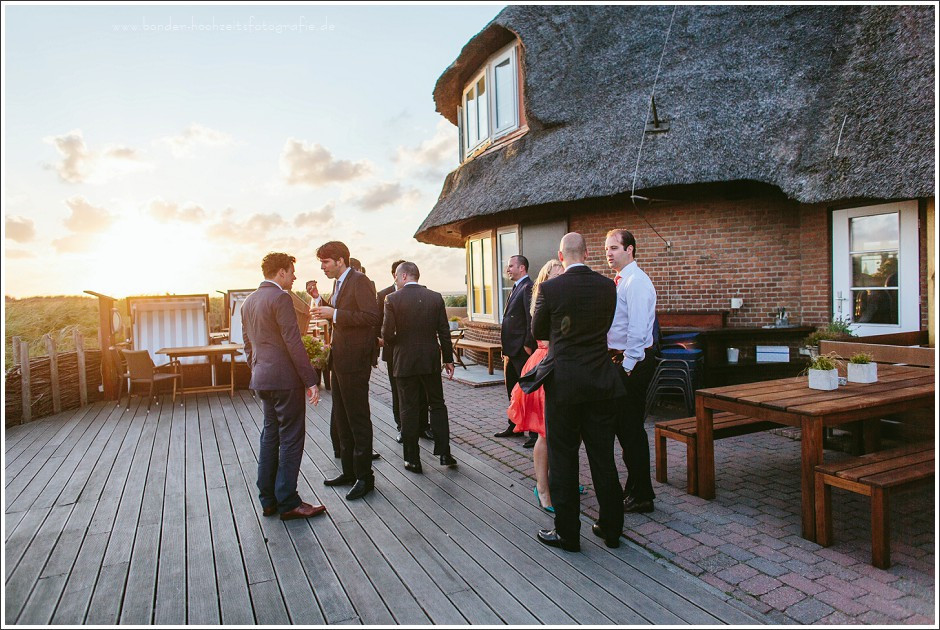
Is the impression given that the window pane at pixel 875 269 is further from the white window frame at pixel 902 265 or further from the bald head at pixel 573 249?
the bald head at pixel 573 249

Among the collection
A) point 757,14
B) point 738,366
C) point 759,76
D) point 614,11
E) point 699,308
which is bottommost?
point 738,366

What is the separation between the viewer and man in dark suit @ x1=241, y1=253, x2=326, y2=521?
404 centimetres

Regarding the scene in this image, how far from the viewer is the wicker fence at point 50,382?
25.3 feet

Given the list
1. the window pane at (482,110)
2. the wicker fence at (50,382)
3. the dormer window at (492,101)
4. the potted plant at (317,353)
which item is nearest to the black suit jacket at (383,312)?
the potted plant at (317,353)

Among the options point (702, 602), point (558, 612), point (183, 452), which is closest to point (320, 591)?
point (558, 612)

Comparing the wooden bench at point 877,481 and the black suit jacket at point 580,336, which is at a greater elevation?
the black suit jacket at point 580,336

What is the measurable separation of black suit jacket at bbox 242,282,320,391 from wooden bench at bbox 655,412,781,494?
9.25 feet

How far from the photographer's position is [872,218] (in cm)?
705

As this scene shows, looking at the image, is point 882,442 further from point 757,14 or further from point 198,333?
point 198,333

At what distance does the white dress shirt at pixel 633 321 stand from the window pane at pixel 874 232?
15.6 ft

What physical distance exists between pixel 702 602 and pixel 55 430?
7.81 meters

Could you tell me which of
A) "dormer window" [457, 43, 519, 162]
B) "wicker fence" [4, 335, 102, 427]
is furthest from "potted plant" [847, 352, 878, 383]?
"wicker fence" [4, 335, 102, 427]

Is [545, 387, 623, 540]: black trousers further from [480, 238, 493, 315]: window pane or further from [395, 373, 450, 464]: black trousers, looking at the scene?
[480, 238, 493, 315]: window pane

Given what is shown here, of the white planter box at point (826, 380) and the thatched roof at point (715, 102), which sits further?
the thatched roof at point (715, 102)
